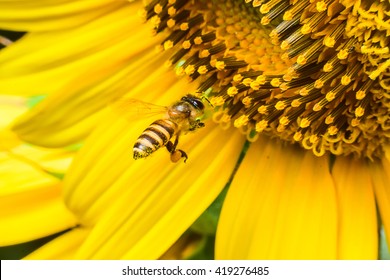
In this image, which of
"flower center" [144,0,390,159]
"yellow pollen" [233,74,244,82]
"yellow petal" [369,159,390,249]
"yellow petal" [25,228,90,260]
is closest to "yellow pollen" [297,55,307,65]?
"flower center" [144,0,390,159]

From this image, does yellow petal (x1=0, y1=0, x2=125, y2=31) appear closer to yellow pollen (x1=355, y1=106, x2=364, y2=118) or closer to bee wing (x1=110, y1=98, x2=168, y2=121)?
bee wing (x1=110, y1=98, x2=168, y2=121)

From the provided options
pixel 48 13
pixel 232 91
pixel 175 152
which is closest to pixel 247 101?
pixel 232 91

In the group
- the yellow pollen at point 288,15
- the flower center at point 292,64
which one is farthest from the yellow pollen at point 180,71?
the yellow pollen at point 288,15

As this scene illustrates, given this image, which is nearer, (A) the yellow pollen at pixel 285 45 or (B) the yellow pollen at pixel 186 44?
(A) the yellow pollen at pixel 285 45

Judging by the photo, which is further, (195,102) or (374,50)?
(195,102)

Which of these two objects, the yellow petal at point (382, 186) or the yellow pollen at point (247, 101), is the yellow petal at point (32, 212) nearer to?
the yellow pollen at point (247, 101)

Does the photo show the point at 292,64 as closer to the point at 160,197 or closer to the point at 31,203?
the point at 160,197
